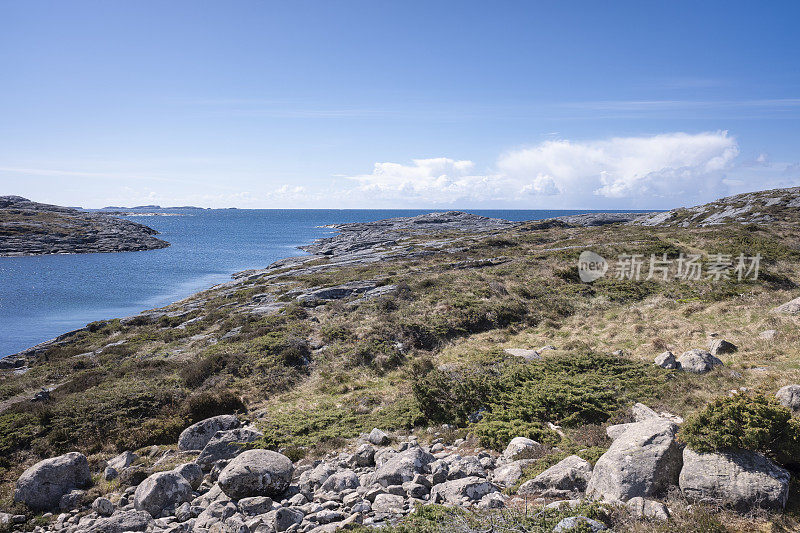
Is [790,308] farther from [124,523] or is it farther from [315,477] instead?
[124,523]

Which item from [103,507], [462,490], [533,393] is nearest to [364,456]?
[462,490]

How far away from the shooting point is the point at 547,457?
9.84m

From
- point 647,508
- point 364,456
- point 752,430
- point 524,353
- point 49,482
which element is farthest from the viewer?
point 524,353

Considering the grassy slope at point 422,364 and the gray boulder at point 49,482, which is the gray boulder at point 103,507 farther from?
the grassy slope at point 422,364

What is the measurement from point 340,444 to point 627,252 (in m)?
38.3

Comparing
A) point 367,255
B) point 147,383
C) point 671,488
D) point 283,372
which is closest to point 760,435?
point 671,488

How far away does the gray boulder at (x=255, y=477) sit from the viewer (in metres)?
9.59

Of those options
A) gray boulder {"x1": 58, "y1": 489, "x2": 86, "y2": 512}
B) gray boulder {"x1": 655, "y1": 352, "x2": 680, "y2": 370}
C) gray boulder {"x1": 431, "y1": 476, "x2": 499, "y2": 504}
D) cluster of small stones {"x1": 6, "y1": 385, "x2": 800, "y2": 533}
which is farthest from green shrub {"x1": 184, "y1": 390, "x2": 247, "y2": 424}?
gray boulder {"x1": 655, "y1": 352, "x2": 680, "y2": 370}

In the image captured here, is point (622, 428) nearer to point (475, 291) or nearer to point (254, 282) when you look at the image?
point (475, 291)

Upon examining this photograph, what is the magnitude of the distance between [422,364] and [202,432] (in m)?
10.6

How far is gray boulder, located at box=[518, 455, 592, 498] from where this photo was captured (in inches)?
329

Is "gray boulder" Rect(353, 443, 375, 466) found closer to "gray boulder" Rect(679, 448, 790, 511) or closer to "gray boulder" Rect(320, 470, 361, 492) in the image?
"gray boulder" Rect(320, 470, 361, 492)

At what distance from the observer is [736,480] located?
7184 millimetres

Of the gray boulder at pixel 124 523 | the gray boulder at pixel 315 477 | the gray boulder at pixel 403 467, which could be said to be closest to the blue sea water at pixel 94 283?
the gray boulder at pixel 124 523
